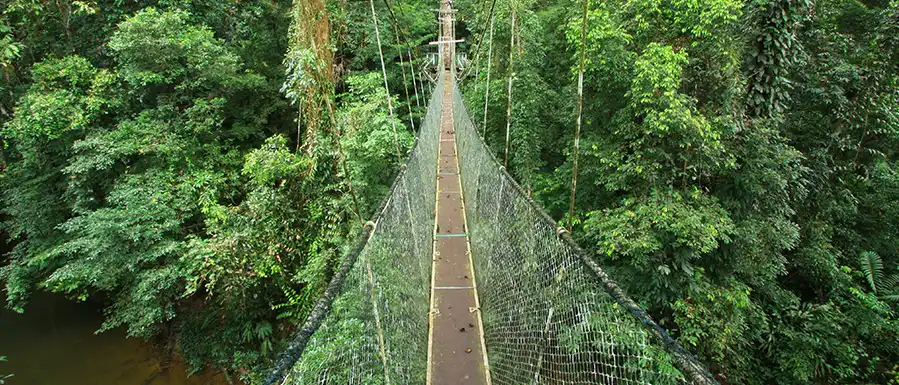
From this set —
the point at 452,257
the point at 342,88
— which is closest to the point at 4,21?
the point at 342,88

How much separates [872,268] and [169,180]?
843cm

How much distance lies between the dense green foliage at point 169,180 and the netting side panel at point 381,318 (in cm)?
206

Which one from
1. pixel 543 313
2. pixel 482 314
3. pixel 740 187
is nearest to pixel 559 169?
pixel 740 187

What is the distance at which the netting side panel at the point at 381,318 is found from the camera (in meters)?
1.33

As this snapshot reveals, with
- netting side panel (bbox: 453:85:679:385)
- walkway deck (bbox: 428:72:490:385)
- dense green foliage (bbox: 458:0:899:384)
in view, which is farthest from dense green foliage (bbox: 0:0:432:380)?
dense green foliage (bbox: 458:0:899:384)

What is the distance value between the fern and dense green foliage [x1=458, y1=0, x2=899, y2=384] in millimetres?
18

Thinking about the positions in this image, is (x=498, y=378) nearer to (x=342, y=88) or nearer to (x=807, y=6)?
A: (x=807, y=6)

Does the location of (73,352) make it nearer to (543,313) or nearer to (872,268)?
(543,313)

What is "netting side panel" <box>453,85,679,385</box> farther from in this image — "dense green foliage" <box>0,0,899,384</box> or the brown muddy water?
the brown muddy water

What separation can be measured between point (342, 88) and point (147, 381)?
5557 mm

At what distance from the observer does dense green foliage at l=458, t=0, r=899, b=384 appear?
377 cm

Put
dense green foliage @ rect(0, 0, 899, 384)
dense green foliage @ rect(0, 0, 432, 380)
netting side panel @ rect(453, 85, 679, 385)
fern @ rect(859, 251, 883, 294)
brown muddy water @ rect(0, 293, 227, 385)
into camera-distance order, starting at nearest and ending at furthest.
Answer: netting side panel @ rect(453, 85, 679, 385)
dense green foliage @ rect(0, 0, 899, 384)
fern @ rect(859, 251, 883, 294)
dense green foliage @ rect(0, 0, 432, 380)
brown muddy water @ rect(0, 293, 227, 385)

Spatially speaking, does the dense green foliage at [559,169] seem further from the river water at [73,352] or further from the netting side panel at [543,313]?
the netting side panel at [543,313]

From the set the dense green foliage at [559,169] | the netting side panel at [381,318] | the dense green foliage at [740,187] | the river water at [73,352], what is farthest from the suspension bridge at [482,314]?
the river water at [73,352]
